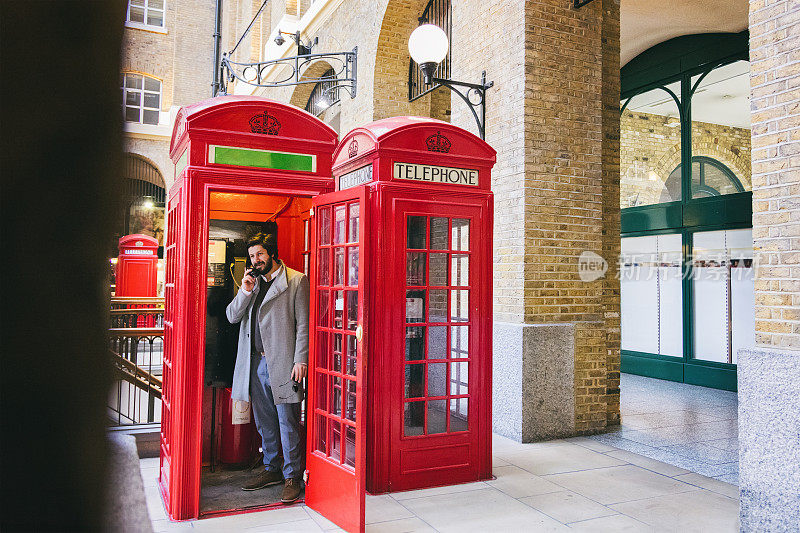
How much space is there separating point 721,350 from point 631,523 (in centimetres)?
685

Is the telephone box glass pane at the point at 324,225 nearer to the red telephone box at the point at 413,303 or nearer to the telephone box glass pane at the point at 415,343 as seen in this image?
the red telephone box at the point at 413,303

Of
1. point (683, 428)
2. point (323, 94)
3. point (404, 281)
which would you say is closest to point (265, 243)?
point (404, 281)

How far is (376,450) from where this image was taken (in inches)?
201

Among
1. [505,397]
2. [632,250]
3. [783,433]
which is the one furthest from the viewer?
[632,250]

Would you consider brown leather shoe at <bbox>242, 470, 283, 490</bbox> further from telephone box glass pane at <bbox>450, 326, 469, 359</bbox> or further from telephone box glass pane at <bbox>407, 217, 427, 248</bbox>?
telephone box glass pane at <bbox>407, 217, 427, 248</bbox>

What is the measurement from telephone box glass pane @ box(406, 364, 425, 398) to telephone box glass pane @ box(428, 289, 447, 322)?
46 centimetres

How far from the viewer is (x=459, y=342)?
5.34 meters

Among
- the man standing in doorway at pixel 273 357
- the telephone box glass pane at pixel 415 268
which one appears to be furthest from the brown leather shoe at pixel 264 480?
the telephone box glass pane at pixel 415 268

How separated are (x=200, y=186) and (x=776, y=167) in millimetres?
4068

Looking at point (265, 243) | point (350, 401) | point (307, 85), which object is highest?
point (307, 85)

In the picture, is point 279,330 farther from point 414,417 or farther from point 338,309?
point 414,417

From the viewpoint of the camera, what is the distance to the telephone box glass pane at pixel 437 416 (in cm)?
525

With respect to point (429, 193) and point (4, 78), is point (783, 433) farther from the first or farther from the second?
point (4, 78)

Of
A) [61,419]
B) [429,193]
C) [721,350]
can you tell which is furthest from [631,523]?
[721,350]
